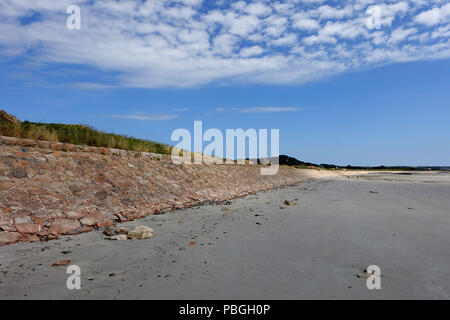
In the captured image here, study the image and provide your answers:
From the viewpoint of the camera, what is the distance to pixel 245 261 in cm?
396

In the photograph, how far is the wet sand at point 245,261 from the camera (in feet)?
10.0

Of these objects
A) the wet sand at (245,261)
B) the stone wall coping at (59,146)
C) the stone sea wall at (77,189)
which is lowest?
the wet sand at (245,261)

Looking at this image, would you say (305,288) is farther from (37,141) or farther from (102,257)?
(37,141)

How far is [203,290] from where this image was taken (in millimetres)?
3059

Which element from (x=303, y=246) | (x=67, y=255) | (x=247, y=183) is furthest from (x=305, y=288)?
(x=247, y=183)

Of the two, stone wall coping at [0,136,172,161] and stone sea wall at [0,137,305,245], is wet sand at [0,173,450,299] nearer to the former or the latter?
stone sea wall at [0,137,305,245]

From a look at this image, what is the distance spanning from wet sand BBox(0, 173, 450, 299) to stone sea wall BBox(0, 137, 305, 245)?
54 centimetres

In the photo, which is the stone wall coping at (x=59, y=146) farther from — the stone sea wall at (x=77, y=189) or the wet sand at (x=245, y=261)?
the wet sand at (x=245, y=261)

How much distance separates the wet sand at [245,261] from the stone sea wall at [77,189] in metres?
0.54

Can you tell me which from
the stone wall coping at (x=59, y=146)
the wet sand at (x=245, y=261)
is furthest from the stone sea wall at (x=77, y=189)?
the wet sand at (x=245, y=261)

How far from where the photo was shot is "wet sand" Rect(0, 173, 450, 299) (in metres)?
3.06

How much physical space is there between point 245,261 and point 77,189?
4685 millimetres

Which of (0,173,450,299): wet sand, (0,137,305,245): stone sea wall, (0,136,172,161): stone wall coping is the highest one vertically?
(0,136,172,161): stone wall coping

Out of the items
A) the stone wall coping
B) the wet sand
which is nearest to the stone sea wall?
the stone wall coping
